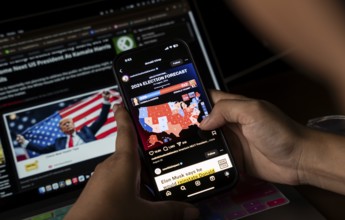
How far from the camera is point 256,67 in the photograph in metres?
1.14

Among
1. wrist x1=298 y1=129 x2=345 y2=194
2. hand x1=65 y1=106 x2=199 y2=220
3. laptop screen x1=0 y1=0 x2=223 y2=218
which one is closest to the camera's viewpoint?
hand x1=65 y1=106 x2=199 y2=220

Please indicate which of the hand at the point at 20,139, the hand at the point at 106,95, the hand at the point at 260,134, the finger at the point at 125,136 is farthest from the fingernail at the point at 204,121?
the hand at the point at 20,139

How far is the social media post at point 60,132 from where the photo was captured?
782 millimetres

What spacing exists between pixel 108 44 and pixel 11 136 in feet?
0.81

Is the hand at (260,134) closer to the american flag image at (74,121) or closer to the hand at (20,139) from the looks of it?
the american flag image at (74,121)

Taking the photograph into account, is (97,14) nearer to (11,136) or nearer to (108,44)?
(108,44)

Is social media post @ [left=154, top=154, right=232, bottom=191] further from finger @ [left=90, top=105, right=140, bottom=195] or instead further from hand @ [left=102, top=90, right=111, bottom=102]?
hand @ [left=102, top=90, right=111, bottom=102]

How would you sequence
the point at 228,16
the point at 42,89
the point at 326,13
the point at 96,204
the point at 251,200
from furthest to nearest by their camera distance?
1. the point at 228,16
2. the point at 42,89
3. the point at 251,200
4. the point at 96,204
5. the point at 326,13

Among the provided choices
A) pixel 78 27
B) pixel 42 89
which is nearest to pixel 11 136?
pixel 42 89

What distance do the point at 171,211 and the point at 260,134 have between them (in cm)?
19

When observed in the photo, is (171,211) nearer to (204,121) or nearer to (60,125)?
(204,121)

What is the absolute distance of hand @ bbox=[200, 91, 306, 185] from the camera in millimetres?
657

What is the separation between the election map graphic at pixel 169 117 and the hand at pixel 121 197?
0.06m

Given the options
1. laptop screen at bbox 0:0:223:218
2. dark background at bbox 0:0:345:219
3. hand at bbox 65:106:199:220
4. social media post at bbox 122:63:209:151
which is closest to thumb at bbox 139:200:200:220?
hand at bbox 65:106:199:220
